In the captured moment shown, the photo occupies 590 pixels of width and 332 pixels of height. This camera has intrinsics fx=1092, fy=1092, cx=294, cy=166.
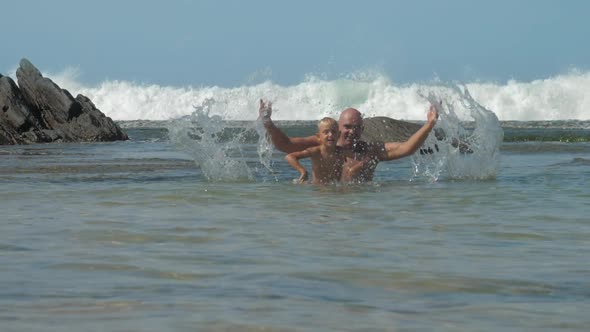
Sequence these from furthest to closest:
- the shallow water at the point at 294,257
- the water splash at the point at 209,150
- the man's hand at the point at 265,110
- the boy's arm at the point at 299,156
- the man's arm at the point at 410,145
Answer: the water splash at the point at 209,150 → the boy's arm at the point at 299,156 → the man's arm at the point at 410,145 → the man's hand at the point at 265,110 → the shallow water at the point at 294,257

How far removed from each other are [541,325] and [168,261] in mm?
2305

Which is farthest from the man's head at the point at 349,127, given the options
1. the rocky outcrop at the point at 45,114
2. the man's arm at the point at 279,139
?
the rocky outcrop at the point at 45,114

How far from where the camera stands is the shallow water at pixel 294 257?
4.36 meters

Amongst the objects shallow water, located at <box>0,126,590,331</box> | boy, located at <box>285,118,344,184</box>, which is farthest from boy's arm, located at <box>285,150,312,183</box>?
shallow water, located at <box>0,126,590,331</box>

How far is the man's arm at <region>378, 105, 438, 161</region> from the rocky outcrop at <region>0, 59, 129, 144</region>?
53.7ft

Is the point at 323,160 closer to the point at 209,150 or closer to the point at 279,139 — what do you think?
the point at 279,139

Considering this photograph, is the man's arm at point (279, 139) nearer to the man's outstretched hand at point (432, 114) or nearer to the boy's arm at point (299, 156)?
the boy's arm at point (299, 156)

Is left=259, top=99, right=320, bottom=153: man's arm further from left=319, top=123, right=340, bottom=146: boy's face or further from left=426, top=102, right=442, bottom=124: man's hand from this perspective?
left=426, top=102, right=442, bottom=124: man's hand

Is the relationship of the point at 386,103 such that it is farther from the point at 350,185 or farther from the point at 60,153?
the point at 350,185

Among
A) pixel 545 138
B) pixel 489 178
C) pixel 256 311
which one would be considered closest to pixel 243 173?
pixel 489 178

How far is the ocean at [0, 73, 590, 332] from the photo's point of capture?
173 inches

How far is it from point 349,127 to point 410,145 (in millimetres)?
733

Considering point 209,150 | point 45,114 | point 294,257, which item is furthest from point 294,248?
point 45,114

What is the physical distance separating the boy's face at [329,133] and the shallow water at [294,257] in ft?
1.99
